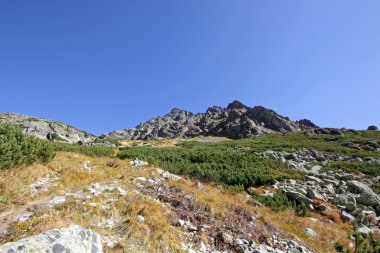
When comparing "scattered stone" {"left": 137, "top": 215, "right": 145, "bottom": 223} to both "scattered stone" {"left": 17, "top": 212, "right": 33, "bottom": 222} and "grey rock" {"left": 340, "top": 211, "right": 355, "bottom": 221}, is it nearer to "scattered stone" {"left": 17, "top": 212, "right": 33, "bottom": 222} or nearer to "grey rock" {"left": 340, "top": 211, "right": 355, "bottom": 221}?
"scattered stone" {"left": 17, "top": 212, "right": 33, "bottom": 222}

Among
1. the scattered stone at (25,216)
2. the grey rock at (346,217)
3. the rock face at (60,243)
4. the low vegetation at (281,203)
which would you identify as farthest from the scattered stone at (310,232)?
the scattered stone at (25,216)

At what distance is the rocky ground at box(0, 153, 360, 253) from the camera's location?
5703 millimetres

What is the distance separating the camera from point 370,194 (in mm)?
13727

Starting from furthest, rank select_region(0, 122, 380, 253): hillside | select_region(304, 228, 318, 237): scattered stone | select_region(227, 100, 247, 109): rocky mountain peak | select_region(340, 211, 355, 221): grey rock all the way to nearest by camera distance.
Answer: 1. select_region(227, 100, 247, 109): rocky mountain peak
2. select_region(340, 211, 355, 221): grey rock
3. select_region(304, 228, 318, 237): scattered stone
4. select_region(0, 122, 380, 253): hillside

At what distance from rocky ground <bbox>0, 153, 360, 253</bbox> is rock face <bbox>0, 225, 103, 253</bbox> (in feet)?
0.08

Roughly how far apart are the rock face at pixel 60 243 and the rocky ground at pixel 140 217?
2cm

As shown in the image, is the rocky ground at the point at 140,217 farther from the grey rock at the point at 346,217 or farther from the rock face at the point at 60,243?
the grey rock at the point at 346,217

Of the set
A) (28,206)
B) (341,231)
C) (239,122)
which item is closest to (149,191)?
(28,206)

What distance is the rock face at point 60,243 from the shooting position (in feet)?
11.9

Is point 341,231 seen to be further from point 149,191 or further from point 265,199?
point 149,191

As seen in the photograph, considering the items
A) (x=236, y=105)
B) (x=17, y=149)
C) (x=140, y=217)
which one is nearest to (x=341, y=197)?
(x=140, y=217)

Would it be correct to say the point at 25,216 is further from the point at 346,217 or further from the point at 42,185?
the point at 346,217

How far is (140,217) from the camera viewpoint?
6.71 meters

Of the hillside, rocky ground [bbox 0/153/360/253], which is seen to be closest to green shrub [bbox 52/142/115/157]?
the hillside
